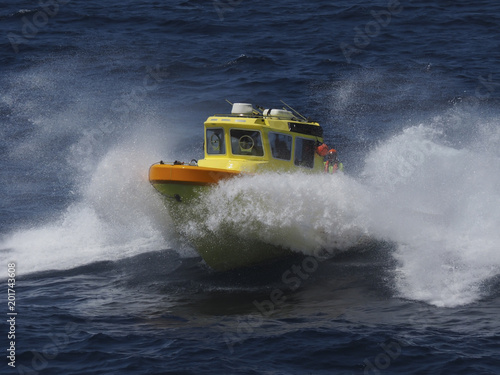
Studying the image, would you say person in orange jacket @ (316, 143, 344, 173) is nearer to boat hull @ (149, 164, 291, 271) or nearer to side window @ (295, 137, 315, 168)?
side window @ (295, 137, 315, 168)

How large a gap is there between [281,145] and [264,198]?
1.95m

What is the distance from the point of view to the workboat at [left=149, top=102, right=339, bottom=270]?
17.4 metres

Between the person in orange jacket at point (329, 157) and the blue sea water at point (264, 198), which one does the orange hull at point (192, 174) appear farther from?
the person in orange jacket at point (329, 157)

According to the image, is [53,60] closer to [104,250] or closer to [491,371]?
[104,250]

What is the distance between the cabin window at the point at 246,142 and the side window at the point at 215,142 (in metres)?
0.30

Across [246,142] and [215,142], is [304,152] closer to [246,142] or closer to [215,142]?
[246,142]

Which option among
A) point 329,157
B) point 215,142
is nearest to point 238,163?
point 215,142

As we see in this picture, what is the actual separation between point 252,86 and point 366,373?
72.1 ft

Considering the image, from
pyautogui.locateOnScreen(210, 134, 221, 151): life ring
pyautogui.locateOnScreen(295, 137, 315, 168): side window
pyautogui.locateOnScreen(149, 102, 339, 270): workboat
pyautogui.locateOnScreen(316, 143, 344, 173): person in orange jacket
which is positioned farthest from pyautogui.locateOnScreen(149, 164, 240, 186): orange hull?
pyautogui.locateOnScreen(316, 143, 344, 173): person in orange jacket

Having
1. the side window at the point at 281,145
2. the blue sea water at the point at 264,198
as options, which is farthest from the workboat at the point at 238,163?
the blue sea water at the point at 264,198

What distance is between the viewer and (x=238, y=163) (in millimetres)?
18359

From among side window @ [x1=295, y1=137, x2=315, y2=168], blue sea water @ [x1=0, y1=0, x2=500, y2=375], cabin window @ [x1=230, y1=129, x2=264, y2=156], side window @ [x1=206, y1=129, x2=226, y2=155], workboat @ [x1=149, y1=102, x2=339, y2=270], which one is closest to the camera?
blue sea water @ [x1=0, y1=0, x2=500, y2=375]

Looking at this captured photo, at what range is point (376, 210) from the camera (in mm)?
19688

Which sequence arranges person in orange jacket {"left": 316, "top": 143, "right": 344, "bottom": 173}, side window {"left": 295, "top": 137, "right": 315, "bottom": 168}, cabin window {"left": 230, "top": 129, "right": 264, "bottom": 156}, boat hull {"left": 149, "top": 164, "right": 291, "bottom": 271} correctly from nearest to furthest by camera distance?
boat hull {"left": 149, "top": 164, "right": 291, "bottom": 271} → cabin window {"left": 230, "top": 129, "right": 264, "bottom": 156} → side window {"left": 295, "top": 137, "right": 315, "bottom": 168} → person in orange jacket {"left": 316, "top": 143, "right": 344, "bottom": 173}
